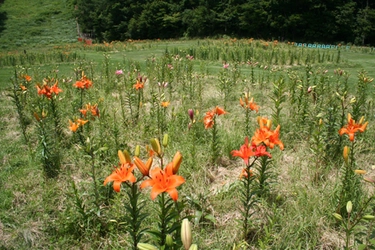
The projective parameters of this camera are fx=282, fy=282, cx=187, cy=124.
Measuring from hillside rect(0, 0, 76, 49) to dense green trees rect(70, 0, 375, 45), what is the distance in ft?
8.29

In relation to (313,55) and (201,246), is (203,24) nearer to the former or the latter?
(313,55)

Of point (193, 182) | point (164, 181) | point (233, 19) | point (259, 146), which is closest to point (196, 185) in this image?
point (193, 182)

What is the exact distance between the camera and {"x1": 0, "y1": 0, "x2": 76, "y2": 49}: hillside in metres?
25.0

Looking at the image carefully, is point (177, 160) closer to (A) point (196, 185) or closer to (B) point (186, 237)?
(B) point (186, 237)

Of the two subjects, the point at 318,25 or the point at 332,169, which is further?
the point at 318,25

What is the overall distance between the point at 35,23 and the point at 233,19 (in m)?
20.9

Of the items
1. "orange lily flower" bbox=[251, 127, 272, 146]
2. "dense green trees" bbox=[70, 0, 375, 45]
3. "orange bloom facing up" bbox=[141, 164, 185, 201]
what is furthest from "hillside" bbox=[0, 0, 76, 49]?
"orange bloom facing up" bbox=[141, 164, 185, 201]

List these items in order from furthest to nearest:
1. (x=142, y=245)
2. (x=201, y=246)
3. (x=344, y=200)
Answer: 1. (x=344, y=200)
2. (x=201, y=246)
3. (x=142, y=245)

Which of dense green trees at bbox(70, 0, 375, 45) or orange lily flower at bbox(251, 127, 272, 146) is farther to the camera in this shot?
dense green trees at bbox(70, 0, 375, 45)

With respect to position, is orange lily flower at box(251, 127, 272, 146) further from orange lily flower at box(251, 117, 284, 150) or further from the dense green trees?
the dense green trees

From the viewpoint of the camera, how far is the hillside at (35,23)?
2500 cm

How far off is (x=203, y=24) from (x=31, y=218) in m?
25.6

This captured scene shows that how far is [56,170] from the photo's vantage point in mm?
2637

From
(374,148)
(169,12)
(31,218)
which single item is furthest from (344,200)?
(169,12)
